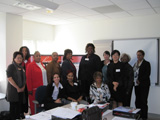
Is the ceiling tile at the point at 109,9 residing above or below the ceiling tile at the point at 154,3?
above

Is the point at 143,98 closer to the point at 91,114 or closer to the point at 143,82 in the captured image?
the point at 143,82

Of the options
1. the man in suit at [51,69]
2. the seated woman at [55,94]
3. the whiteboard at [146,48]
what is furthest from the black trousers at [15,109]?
the whiteboard at [146,48]

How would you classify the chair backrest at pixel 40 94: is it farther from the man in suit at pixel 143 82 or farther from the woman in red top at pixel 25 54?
the man in suit at pixel 143 82

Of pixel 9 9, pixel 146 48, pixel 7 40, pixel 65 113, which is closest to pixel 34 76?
pixel 7 40

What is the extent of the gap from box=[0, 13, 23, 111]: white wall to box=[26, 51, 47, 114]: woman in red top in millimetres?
996

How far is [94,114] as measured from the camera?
5.37 feet

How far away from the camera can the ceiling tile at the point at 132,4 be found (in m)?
3.46

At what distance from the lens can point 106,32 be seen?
Answer: 535 cm

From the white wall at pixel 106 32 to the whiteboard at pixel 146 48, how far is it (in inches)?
6.0

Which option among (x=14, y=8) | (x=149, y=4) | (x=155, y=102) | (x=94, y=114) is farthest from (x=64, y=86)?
(x=155, y=102)

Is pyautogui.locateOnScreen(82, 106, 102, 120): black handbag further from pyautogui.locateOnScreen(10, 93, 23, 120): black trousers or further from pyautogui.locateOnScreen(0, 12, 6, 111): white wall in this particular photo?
pyautogui.locateOnScreen(0, 12, 6, 111): white wall

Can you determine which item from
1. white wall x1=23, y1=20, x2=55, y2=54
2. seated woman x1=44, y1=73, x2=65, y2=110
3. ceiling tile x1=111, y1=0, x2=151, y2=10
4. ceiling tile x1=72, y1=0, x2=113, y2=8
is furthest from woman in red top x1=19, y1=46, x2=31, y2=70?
ceiling tile x1=111, y1=0, x2=151, y2=10

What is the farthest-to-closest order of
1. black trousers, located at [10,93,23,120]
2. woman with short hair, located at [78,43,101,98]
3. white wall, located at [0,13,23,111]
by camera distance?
white wall, located at [0,13,23,111] → woman with short hair, located at [78,43,101,98] → black trousers, located at [10,93,23,120]

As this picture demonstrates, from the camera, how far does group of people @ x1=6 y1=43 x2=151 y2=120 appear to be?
10.4 feet
